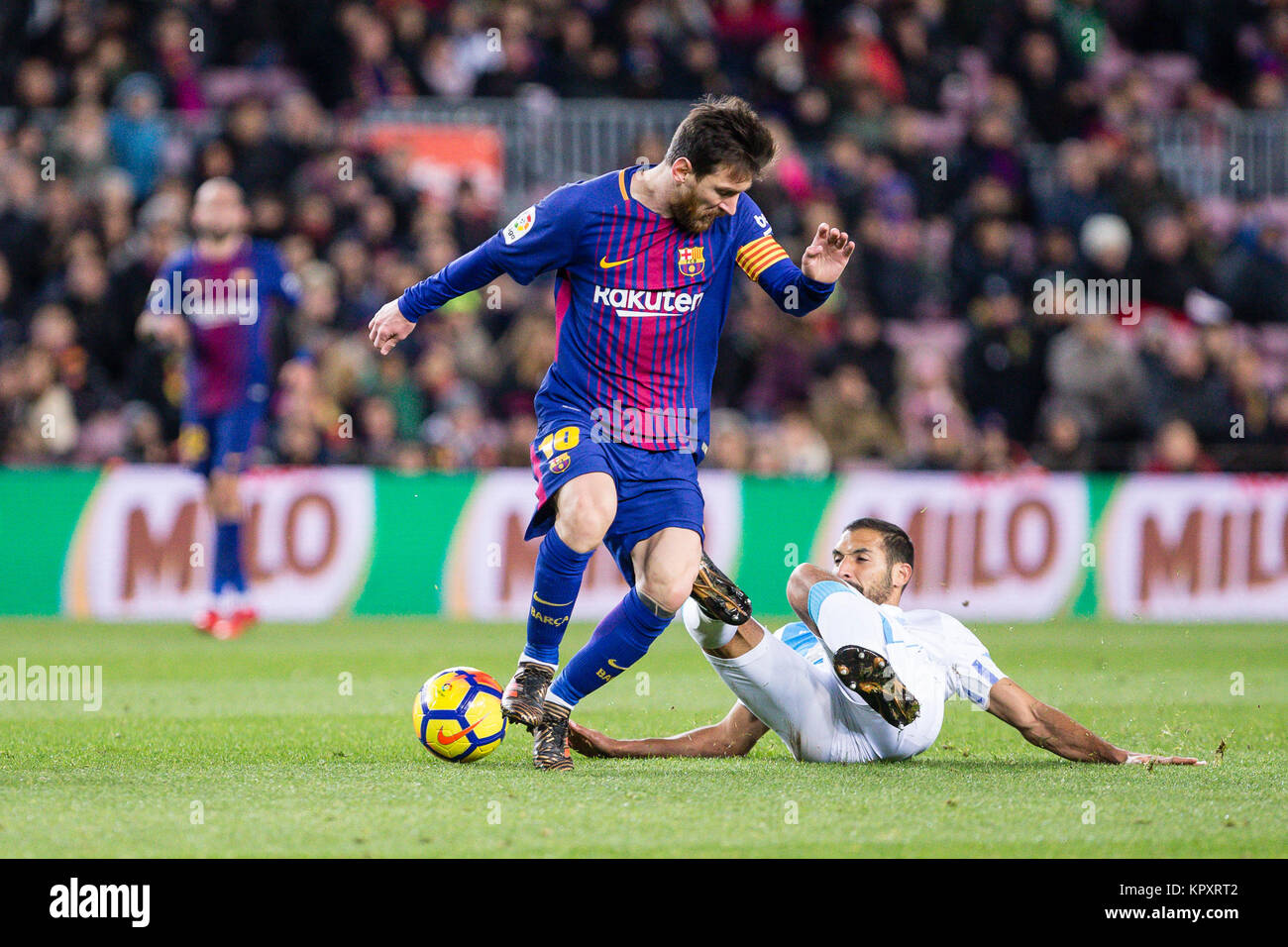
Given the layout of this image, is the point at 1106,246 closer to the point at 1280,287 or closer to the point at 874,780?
the point at 1280,287

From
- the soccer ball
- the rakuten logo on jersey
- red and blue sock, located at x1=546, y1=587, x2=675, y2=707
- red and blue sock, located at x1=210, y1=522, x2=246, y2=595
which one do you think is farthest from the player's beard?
red and blue sock, located at x1=210, y1=522, x2=246, y2=595

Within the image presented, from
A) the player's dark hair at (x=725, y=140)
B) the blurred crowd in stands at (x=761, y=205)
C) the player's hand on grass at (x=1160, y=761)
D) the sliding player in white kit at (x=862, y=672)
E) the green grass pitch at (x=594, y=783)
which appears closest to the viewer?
the green grass pitch at (x=594, y=783)

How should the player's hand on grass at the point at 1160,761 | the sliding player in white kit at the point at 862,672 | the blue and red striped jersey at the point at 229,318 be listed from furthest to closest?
the blue and red striped jersey at the point at 229,318 < the player's hand on grass at the point at 1160,761 < the sliding player in white kit at the point at 862,672

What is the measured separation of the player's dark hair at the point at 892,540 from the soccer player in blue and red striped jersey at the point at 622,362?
2.04ft

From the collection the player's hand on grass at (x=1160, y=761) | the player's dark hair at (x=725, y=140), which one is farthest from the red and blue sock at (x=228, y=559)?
the player's hand on grass at (x=1160, y=761)

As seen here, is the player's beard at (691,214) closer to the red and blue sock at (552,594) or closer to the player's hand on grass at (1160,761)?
the red and blue sock at (552,594)

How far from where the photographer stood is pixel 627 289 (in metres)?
5.98

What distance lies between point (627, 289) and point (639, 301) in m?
0.06

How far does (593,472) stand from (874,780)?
1.39 metres

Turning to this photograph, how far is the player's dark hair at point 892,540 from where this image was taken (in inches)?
240

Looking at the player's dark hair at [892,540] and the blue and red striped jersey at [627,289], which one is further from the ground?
the blue and red striped jersey at [627,289]

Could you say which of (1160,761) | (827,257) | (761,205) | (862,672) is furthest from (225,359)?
(1160,761)

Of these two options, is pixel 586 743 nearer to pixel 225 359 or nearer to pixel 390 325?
pixel 390 325

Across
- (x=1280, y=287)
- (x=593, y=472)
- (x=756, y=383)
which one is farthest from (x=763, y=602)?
(x=593, y=472)
